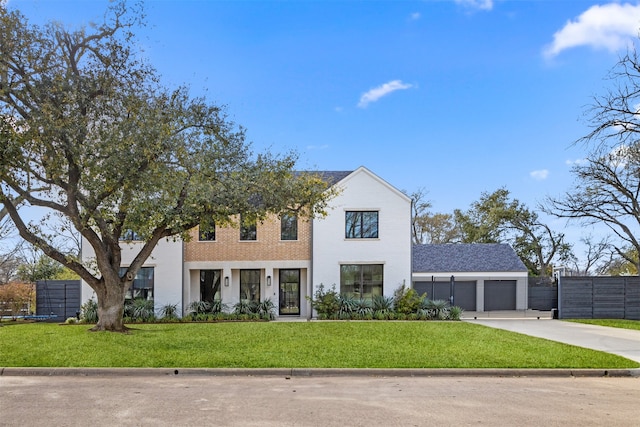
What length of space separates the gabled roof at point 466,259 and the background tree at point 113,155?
1659cm

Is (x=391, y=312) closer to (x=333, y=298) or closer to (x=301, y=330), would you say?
(x=333, y=298)

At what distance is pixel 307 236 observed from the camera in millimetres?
24625

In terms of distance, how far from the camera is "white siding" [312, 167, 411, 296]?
24.1 m

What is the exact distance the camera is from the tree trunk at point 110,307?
631 inches

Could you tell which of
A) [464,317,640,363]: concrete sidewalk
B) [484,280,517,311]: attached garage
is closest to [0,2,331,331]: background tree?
[464,317,640,363]: concrete sidewalk

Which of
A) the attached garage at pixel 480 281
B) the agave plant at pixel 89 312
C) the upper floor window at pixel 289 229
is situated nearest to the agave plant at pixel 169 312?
the agave plant at pixel 89 312

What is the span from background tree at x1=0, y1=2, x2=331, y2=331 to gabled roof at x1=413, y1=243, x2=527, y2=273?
54.4 ft

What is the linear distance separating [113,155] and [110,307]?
5614mm

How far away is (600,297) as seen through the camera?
80.9 ft

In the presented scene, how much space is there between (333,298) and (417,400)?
1554cm

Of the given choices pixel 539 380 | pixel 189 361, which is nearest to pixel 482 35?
pixel 539 380

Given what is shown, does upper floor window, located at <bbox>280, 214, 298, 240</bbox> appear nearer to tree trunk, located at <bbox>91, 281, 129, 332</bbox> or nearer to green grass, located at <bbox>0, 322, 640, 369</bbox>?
green grass, located at <bbox>0, 322, 640, 369</bbox>

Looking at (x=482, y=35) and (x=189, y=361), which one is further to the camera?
(x=482, y=35)

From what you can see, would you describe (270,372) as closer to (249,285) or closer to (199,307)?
(199,307)
